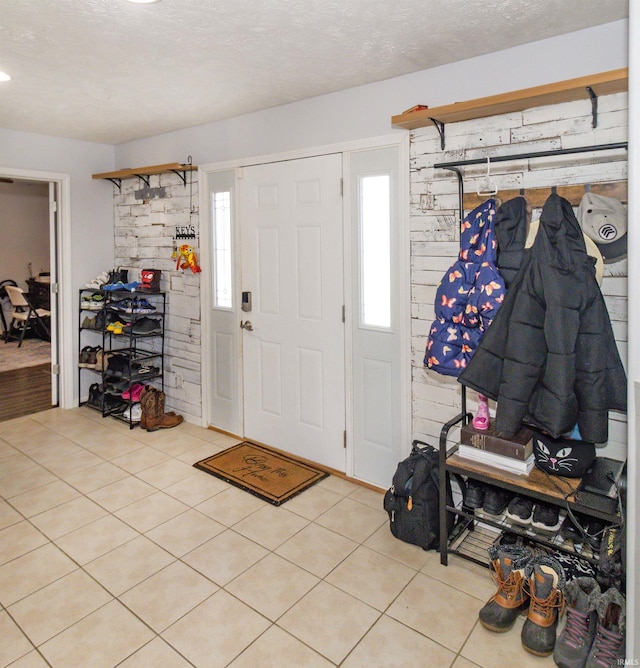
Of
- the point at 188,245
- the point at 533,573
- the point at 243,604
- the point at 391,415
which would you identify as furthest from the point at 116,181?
the point at 533,573

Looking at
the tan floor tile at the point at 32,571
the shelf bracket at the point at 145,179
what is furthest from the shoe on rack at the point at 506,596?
the shelf bracket at the point at 145,179

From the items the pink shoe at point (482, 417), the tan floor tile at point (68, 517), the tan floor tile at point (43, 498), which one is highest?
the pink shoe at point (482, 417)

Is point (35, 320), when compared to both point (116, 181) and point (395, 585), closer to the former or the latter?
point (116, 181)

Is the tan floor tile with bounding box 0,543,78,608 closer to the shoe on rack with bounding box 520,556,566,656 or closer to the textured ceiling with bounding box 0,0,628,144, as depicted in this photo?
the shoe on rack with bounding box 520,556,566,656

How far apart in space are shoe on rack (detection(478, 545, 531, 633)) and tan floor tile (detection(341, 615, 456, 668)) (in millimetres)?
235

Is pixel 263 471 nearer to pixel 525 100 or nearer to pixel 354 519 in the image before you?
pixel 354 519

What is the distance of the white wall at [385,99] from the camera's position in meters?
2.29

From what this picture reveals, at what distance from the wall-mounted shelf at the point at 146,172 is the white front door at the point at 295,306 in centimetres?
60

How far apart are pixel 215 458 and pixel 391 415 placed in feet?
4.49

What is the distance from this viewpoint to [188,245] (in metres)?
4.17

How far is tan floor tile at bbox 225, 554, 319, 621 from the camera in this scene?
7.14 ft

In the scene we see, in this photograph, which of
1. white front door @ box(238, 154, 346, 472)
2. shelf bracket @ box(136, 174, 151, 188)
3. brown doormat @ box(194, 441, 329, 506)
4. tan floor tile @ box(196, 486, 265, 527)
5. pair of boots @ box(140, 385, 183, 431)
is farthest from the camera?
shelf bracket @ box(136, 174, 151, 188)

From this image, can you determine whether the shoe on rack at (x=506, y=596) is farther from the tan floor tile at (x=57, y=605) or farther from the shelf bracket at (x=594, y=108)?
the shelf bracket at (x=594, y=108)

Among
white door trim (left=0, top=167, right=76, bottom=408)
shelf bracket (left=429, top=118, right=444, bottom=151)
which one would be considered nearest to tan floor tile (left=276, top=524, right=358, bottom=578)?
shelf bracket (left=429, top=118, right=444, bottom=151)
